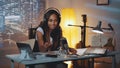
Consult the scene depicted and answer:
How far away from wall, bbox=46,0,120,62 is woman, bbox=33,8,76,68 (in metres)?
0.68

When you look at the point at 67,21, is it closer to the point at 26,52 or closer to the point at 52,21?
the point at 52,21

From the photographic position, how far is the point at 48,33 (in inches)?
150

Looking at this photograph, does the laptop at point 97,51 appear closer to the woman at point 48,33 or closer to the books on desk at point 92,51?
the books on desk at point 92,51

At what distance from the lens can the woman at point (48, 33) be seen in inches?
147

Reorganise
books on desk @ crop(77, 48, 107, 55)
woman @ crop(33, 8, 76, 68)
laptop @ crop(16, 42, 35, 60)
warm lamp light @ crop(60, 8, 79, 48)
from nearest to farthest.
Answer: laptop @ crop(16, 42, 35, 60) → books on desk @ crop(77, 48, 107, 55) → woman @ crop(33, 8, 76, 68) → warm lamp light @ crop(60, 8, 79, 48)

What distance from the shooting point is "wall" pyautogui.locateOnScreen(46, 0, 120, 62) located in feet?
14.4

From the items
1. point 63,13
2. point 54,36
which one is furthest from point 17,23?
point 54,36

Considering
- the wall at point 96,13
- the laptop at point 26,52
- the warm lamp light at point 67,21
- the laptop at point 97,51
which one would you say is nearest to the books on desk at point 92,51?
the laptop at point 97,51

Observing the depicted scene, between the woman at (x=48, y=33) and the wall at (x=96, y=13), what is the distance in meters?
0.68

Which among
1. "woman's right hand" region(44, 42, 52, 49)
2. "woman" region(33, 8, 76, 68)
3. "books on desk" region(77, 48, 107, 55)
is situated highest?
"woman" region(33, 8, 76, 68)

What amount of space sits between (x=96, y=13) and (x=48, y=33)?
4.27 feet

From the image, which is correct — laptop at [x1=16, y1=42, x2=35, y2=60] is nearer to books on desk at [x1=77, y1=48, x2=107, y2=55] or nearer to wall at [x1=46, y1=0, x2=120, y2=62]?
books on desk at [x1=77, y1=48, x2=107, y2=55]

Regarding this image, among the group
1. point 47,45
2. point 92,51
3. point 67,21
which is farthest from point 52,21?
point 67,21

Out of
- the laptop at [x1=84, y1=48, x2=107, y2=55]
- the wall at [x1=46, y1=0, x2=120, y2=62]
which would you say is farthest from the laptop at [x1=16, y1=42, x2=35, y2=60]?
the wall at [x1=46, y1=0, x2=120, y2=62]
